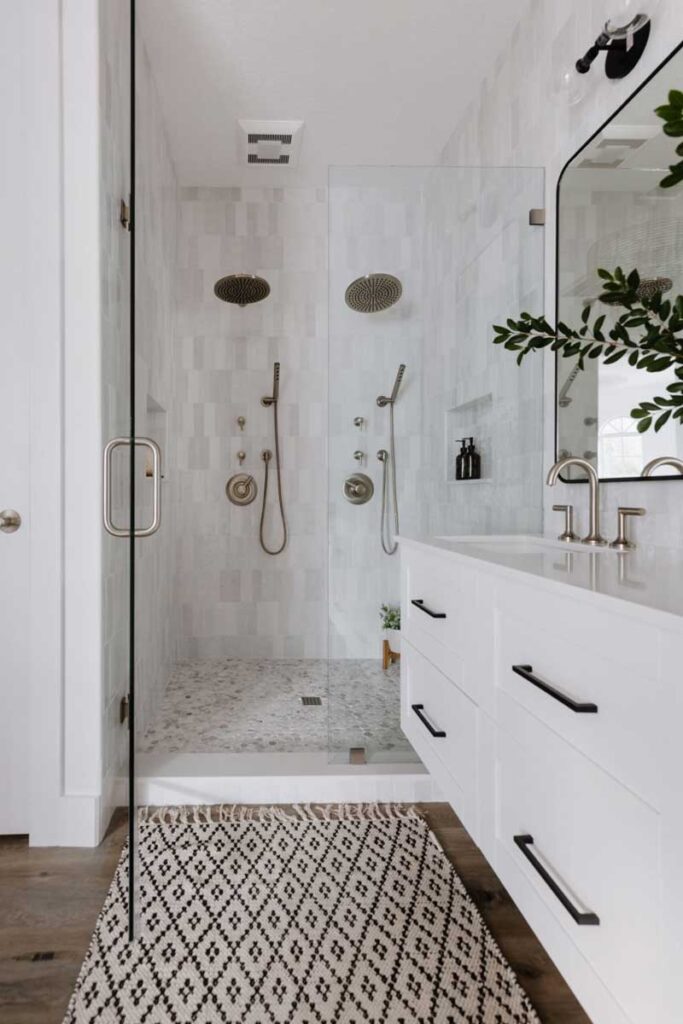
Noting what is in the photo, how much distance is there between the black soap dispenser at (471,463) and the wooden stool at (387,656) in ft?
2.12

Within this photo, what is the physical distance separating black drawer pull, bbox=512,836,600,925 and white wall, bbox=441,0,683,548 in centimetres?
73

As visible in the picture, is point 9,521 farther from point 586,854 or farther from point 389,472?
point 586,854

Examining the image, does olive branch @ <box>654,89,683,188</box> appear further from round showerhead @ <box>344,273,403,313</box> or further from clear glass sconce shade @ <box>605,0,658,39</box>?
round showerhead @ <box>344,273,403,313</box>

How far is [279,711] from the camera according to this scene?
278 cm

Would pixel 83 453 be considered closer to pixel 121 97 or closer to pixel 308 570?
pixel 121 97

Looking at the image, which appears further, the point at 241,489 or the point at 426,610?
the point at 241,489

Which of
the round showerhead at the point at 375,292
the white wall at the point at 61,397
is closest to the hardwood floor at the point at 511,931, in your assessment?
the white wall at the point at 61,397

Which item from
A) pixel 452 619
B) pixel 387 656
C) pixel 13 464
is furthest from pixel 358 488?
pixel 13 464

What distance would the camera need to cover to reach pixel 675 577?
3.24 ft

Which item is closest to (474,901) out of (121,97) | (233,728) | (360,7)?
(233,728)

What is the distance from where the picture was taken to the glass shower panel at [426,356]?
2160 millimetres

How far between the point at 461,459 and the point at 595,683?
56.4 inches

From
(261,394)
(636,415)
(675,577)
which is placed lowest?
(675,577)

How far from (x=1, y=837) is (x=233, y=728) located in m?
0.88
